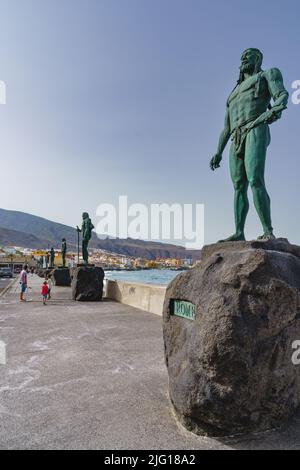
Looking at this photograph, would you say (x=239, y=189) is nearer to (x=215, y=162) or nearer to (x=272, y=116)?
(x=215, y=162)

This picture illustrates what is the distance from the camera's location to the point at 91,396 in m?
3.67

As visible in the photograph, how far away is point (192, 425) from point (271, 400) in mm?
653

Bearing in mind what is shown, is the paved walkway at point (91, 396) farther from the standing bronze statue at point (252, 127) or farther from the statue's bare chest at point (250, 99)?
the statue's bare chest at point (250, 99)

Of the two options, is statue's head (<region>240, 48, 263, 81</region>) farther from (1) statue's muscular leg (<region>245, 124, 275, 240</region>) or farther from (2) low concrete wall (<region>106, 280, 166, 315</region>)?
(2) low concrete wall (<region>106, 280, 166, 315</region>)

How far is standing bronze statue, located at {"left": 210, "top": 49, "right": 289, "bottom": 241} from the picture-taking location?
13.0 ft

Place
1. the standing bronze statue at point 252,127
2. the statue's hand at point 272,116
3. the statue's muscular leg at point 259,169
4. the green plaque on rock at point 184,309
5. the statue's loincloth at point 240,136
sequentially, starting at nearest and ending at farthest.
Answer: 1. the green plaque on rock at point 184,309
2. the statue's hand at point 272,116
3. the standing bronze statue at point 252,127
4. the statue's muscular leg at point 259,169
5. the statue's loincloth at point 240,136

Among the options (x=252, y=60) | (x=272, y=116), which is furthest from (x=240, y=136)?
(x=252, y=60)

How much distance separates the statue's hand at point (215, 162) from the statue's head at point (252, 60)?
1.12 m

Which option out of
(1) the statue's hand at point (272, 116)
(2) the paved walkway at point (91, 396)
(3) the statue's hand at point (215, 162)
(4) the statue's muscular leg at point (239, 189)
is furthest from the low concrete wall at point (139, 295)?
(1) the statue's hand at point (272, 116)

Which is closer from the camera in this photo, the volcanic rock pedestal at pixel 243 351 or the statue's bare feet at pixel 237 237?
the volcanic rock pedestal at pixel 243 351

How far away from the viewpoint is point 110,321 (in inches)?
343

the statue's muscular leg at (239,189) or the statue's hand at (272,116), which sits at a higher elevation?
the statue's hand at (272,116)

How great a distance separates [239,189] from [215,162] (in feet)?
2.33

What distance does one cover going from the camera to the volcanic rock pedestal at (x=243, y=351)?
106 inches
